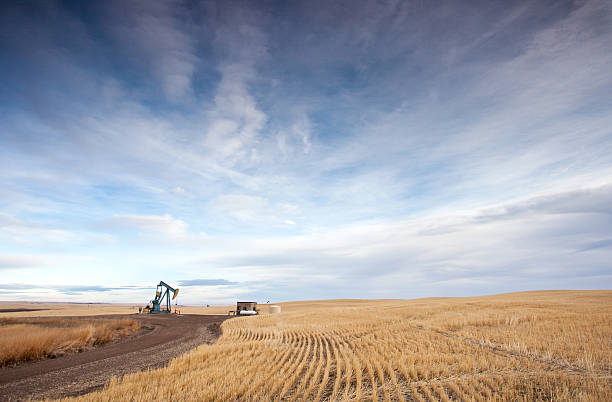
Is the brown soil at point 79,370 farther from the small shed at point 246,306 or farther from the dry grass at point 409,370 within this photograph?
the small shed at point 246,306

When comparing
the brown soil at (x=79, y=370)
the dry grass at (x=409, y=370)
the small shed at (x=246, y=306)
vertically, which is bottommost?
the small shed at (x=246, y=306)

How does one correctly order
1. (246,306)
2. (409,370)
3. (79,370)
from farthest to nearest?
(246,306), (79,370), (409,370)

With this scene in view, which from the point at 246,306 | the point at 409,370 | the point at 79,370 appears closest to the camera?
the point at 409,370

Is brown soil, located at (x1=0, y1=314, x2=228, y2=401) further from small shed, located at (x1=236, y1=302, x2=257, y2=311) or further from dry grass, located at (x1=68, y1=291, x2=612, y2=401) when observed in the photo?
small shed, located at (x1=236, y1=302, x2=257, y2=311)

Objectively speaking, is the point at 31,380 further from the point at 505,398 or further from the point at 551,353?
the point at 551,353

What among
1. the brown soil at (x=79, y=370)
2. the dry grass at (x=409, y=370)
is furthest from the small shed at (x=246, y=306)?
the dry grass at (x=409, y=370)

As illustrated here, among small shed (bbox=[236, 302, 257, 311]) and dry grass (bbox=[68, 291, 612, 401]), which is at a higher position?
dry grass (bbox=[68, 291, 612, 401])

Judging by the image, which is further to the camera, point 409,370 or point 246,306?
point 246,306

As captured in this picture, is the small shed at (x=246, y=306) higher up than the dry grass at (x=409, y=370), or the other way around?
the dry grass at (x=409, y=370)

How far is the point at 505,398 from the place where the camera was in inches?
328

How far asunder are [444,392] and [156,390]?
796cm

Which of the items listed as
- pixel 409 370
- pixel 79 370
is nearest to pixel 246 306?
pixel 79 370

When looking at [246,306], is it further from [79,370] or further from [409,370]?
[409,370]

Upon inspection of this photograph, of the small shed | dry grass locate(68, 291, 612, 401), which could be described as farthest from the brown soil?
the small shed
